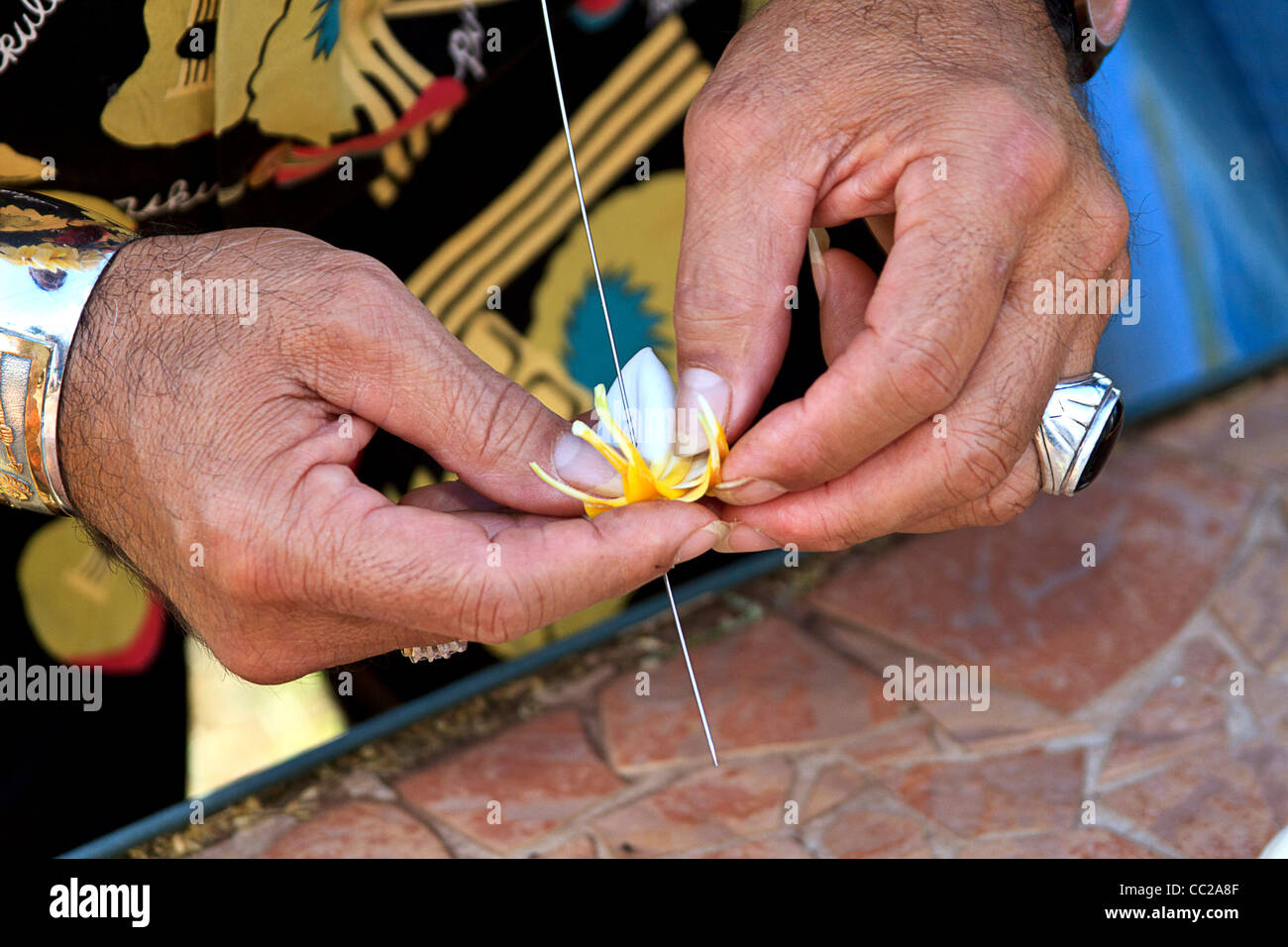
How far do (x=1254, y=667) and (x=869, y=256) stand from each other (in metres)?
0.99

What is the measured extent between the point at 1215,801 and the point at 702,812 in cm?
74

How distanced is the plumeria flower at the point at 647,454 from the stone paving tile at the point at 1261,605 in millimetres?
1260

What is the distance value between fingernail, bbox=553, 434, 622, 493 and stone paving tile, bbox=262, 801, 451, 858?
2.51 ft

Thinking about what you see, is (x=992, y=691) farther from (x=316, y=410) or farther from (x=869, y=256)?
(x=316, y=410)

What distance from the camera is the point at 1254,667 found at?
1880mm

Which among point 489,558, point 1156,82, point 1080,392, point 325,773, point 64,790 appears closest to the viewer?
point 489,558

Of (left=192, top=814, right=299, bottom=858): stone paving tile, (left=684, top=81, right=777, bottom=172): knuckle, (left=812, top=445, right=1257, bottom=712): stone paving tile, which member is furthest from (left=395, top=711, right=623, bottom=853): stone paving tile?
(left=684, top=81, right=777, bottom=172): knuckle

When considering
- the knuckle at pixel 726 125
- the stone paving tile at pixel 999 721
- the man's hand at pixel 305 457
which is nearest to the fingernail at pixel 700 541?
the man's hand at pixel 305 457

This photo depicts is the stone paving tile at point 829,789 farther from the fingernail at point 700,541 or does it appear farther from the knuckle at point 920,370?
the knuckle at point 920,370

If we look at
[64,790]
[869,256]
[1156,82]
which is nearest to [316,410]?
[869,256]

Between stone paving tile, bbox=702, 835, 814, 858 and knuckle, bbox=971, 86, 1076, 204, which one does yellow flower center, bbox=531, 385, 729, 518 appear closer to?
knuckle, bbox=971, 86, 1076, 204

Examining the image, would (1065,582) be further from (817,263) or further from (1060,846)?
(817,263)

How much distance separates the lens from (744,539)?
47.8 inches

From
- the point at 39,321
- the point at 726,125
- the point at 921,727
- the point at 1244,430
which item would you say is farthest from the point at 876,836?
the point at 1244,430
